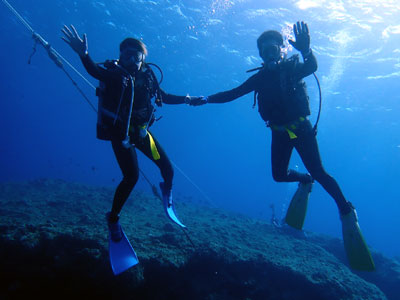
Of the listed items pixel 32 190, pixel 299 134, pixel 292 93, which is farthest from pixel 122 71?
pixel 32 190

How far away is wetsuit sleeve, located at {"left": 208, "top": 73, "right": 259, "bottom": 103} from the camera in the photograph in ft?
15.8

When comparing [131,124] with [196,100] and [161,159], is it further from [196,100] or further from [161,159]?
[196,100]

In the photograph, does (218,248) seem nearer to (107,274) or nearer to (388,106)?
(107,274)

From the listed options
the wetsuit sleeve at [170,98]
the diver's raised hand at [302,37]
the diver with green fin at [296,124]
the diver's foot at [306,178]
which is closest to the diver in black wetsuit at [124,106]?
the wetsuit sleeve at [170,98]

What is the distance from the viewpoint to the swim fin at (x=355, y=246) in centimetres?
382

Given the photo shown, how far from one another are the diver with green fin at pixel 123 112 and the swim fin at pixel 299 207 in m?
3.06

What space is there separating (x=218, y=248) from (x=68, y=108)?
9555 cm

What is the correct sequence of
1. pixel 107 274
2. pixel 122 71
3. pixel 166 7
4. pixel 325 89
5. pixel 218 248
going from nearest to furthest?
pixel 122 71 → pixel 107 274 → pixel 218 248 → pixel 166 7 → pixel 325 89

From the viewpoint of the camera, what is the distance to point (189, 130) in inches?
4055

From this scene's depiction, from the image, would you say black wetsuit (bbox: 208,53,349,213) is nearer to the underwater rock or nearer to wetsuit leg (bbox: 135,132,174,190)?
wetsuit leg (bbox: 135,132,174,190)

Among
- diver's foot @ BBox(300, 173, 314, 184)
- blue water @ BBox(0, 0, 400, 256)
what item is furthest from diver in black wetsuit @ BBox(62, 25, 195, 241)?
blue water @ BBox(0, 0, 400, 256)

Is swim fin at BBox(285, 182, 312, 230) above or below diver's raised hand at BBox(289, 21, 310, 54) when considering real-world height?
below

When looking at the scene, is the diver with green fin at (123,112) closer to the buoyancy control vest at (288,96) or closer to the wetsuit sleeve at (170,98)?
the wetsuit sleeve at (170,98)

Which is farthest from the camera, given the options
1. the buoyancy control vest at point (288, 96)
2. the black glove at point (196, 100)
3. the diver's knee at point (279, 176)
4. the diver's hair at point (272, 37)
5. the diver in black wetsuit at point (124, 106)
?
the black glove at point (196, 100)
